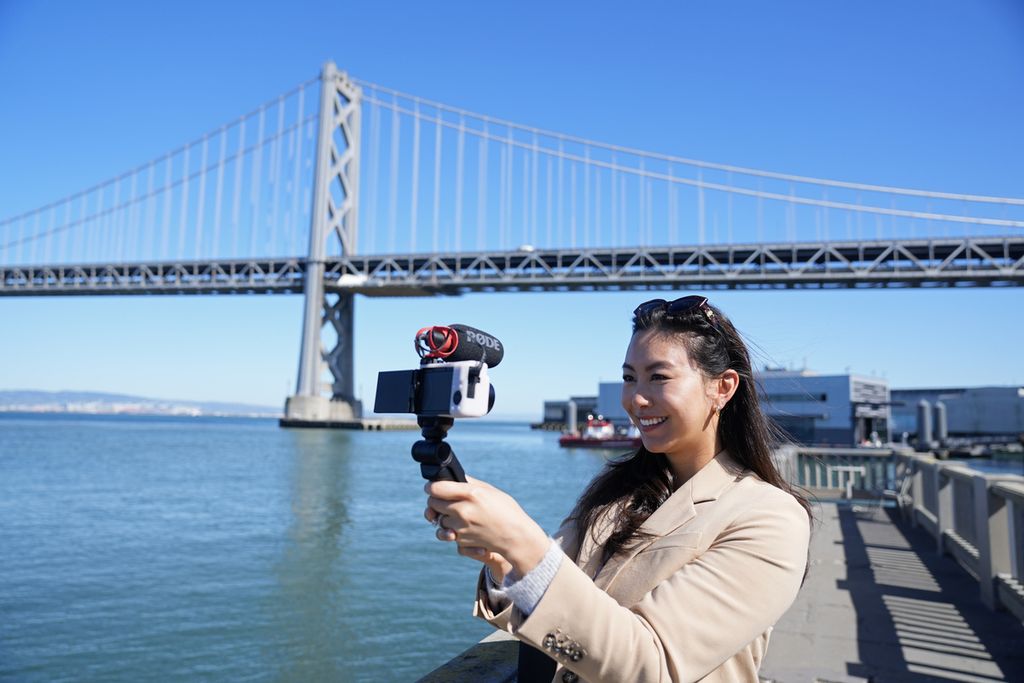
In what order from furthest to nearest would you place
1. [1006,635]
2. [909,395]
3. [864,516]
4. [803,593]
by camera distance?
1. [909,395]
2. [864,516]
3. [803,593]
4. [1006,635]

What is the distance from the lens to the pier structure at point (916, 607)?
8.80ft

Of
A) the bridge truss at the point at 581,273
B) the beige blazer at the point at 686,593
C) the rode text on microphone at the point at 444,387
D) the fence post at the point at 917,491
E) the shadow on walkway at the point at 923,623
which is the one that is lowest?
the shadow on walkway at the point at 923,623

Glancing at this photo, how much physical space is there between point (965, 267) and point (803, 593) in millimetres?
35311

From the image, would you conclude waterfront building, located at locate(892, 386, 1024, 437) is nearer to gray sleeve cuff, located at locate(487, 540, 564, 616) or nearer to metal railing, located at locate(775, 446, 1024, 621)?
metal railing, located at locate(775, 446, 1024, 621)

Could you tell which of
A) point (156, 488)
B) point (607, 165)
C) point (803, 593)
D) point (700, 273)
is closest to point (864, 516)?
point (803, 593)

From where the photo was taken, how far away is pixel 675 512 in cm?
108

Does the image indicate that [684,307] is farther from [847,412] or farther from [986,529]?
[847,412]

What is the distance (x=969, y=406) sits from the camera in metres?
46.5

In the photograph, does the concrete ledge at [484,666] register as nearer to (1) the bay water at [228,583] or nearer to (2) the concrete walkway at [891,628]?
(2) the concrete walkway at [891,628]

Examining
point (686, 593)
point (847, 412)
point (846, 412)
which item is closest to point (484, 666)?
point (686, 593)

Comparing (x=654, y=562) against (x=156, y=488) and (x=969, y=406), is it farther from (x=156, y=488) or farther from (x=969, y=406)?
(x=969, y=406)

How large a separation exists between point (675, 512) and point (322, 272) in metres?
41.4

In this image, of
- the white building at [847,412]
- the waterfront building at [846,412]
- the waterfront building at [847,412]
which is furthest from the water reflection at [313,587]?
the waterfront building at [846,412]

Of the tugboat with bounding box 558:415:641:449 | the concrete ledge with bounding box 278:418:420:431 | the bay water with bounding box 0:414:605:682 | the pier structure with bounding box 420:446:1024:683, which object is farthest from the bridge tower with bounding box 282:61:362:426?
the pier structure with bounding box 420:446:1024:683
